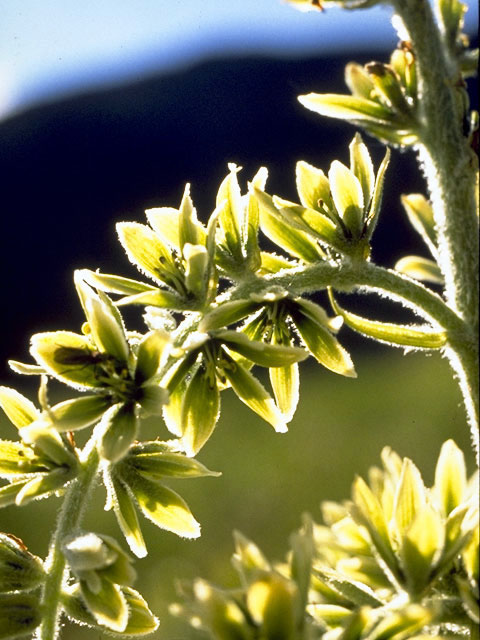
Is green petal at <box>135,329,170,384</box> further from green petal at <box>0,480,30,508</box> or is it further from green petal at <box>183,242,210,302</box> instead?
green petal at <box>0,480,30,508</box>

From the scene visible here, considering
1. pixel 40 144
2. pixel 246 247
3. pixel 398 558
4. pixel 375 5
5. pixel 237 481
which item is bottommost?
pixel 237 481

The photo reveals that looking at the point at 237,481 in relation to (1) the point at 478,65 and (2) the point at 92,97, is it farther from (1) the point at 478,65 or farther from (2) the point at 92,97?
(2) the point at 92,97

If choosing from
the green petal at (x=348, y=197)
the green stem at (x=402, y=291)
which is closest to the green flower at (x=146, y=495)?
the green stem at (x=402, y=291)

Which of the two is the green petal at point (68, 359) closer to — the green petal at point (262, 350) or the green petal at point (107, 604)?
the green petal at point (262, 350)

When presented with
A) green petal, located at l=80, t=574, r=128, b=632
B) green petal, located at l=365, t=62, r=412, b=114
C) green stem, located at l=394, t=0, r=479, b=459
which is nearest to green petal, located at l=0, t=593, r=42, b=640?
green petal, located at l=80, t=574, r=128, b=632

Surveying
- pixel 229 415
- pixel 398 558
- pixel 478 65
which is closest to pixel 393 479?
pixel 398 558

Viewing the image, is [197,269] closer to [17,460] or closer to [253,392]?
[253,392]
